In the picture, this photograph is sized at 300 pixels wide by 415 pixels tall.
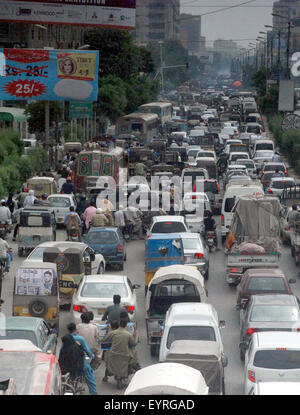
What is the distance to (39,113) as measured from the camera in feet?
185

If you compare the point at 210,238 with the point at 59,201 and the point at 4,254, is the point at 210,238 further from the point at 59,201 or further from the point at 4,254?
the point at 4,254

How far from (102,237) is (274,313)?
386 inches

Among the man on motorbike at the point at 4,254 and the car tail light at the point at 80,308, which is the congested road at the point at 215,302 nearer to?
the man on motorbike at the point at 4,254

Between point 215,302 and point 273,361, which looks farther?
point 215,302

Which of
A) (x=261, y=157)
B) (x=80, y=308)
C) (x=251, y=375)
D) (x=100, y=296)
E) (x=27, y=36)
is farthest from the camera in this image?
(x=27, y=36)

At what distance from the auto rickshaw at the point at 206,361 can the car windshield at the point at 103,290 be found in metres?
4.46

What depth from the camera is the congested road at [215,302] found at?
675 inches

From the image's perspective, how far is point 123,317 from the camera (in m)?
16.5

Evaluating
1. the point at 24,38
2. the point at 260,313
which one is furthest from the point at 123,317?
the point at 24,38

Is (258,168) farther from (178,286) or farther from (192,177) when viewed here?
(178,286)

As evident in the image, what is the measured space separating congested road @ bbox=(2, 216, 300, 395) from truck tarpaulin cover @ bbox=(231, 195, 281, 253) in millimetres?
1113

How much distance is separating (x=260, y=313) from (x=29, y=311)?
463cm

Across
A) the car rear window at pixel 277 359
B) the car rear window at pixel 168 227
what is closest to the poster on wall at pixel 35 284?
the car rear window at pixel 277 359

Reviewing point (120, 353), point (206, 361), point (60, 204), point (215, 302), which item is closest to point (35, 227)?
point (60, 204)
